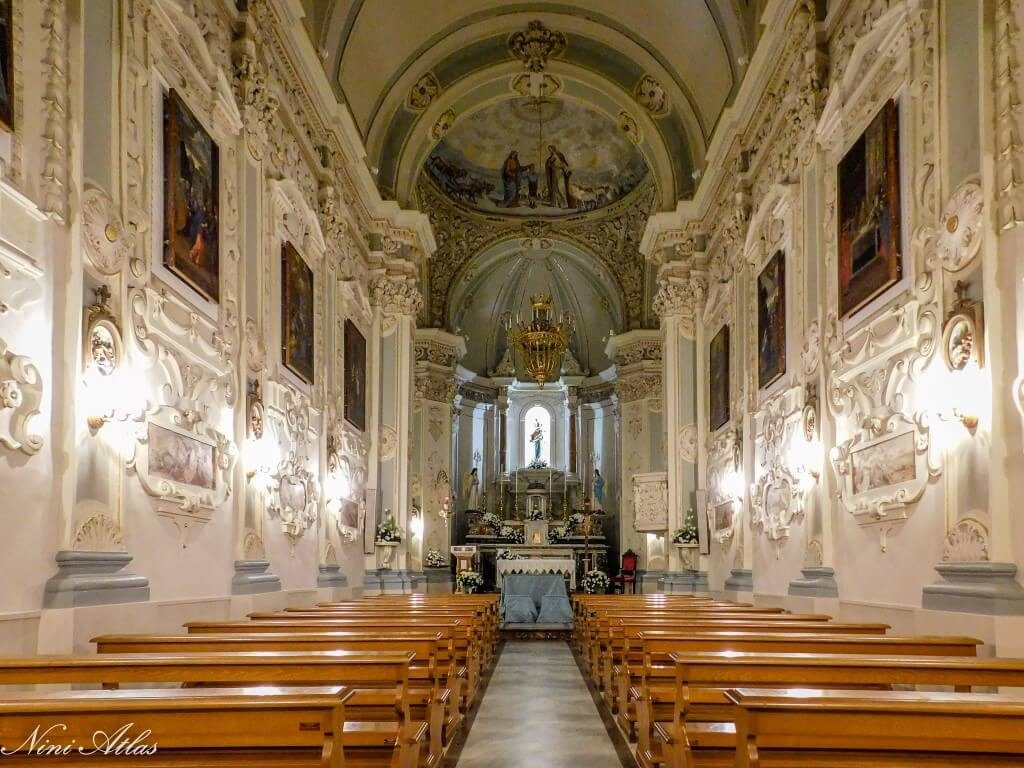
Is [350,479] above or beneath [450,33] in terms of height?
beneath

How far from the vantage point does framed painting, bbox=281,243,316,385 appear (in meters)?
12.6

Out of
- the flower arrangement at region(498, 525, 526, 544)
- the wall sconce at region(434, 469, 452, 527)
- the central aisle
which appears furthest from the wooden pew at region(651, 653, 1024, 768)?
the flower arrangement at region(498, 525, 526, 544)

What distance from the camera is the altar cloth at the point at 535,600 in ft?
65.6

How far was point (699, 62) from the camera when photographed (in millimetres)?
17188

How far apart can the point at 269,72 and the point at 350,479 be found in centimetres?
704

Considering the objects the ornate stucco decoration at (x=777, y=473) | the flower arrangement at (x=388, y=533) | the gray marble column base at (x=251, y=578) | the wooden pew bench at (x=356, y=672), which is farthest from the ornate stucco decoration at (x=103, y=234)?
the flower arrangement at (x=388, y=533)

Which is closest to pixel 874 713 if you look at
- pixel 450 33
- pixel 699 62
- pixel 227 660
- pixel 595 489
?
pixel 227 660

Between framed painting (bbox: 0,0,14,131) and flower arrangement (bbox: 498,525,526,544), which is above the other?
framed painting (bbox: 0,0,14,131)

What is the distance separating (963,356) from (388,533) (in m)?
13.0

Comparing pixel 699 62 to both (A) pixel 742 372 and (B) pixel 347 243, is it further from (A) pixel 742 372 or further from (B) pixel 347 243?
(B) pixel 347 243

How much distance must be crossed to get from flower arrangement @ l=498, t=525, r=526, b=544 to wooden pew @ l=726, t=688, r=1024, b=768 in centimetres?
2487

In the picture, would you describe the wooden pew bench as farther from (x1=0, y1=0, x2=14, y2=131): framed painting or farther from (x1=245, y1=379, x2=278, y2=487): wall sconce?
(x1=245, y1=379, x2=278, y2=487): wall sconce

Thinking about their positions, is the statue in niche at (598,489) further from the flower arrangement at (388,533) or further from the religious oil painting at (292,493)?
the religious oil painting at (292,493)

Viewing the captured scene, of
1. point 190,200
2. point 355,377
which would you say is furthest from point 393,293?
point 190,200
